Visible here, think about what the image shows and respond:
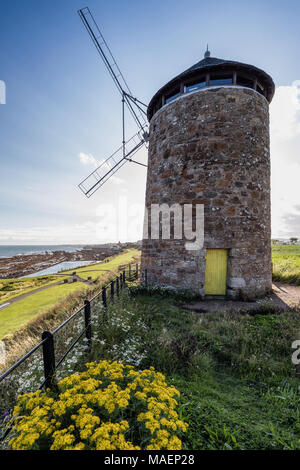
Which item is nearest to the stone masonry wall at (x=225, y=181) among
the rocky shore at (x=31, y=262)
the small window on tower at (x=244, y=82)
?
the small window on tower at (x=244, y=82)

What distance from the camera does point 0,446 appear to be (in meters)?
1.62

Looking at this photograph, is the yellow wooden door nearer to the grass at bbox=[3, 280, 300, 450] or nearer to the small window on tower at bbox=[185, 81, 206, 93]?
the grass at bbox=[3, 280, 300, 450]

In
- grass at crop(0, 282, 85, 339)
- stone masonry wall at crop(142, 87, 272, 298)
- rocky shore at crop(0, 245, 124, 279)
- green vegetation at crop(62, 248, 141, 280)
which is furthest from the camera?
rocky shore at crop(0, 245, 124, 279)

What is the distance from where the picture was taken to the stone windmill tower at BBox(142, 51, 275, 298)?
728cm

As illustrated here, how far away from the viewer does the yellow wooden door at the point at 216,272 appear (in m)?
7.55

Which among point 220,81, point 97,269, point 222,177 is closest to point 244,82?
point 220,81

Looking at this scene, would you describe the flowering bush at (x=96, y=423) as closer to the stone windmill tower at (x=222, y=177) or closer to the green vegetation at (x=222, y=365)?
the green vegetation at (x=222, y=365)

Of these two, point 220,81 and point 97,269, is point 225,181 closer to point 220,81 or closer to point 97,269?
point 220,81

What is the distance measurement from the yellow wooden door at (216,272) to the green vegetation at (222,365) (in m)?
1.95

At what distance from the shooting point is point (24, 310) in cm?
858

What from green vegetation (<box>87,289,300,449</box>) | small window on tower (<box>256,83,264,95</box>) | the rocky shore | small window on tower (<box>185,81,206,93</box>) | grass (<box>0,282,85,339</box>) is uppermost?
small window on tower (<box>256,83,264,95</box>)

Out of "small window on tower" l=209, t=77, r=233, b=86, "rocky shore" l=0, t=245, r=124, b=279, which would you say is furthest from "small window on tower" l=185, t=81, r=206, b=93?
"rocky shore" l=0, t=245, r=124, b=279

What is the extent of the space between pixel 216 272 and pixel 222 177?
12.2 feet
